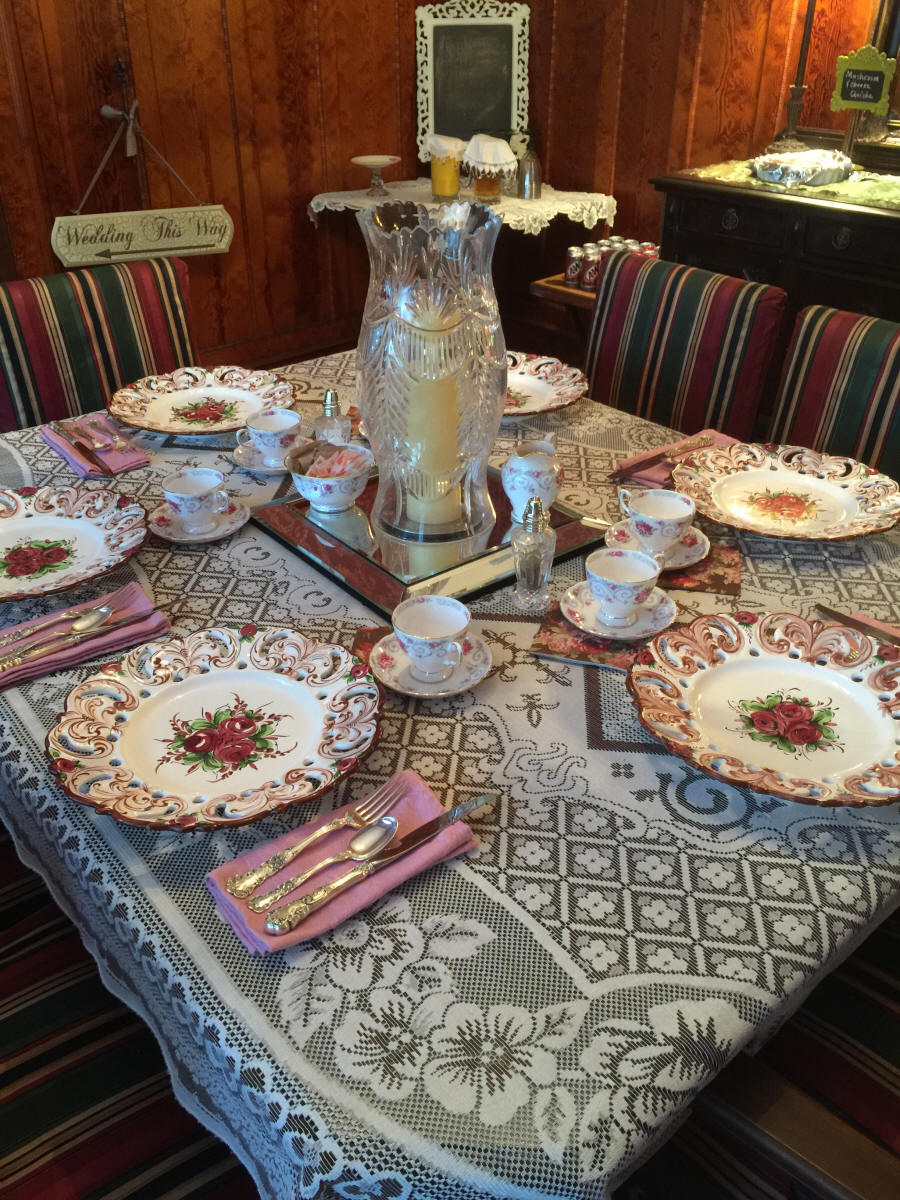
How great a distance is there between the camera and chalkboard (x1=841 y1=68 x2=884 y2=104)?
2.68m

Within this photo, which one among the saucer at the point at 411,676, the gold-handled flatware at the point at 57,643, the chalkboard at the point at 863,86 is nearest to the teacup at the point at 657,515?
the saucer at the point at 411,676

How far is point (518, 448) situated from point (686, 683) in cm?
54

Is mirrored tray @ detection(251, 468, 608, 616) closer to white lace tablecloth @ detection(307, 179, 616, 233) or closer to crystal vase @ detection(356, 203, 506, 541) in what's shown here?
crystal vase @ detection(356, 203, 506, 541)

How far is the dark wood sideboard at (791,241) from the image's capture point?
2574 mm

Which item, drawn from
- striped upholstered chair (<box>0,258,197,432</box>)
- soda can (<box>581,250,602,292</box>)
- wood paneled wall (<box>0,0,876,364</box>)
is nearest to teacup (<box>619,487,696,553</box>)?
striped upholstered chair (<box>0,258,197,432</box>)

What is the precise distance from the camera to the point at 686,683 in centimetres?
100

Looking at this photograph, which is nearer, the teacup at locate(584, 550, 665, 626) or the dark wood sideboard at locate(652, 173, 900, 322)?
the teacup at locate(584, 550, 665, 626)

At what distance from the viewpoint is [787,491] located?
139cm

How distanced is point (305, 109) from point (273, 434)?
2.31 meters

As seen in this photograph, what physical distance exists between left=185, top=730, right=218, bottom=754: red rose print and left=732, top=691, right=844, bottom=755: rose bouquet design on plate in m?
0.50

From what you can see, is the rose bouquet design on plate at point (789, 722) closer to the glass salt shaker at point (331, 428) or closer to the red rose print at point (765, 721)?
the red rose print at point (765, 721)

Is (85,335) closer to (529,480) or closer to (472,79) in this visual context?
(529,480)

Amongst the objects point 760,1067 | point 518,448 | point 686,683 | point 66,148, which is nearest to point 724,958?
point 760,1067

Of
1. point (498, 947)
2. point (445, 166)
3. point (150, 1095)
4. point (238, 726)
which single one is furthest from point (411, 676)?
point (445, 166)
